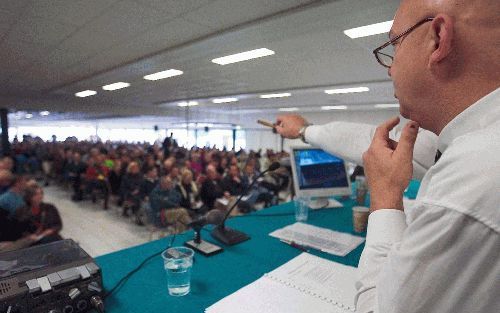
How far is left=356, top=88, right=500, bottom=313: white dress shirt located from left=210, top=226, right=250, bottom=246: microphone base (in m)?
0.87

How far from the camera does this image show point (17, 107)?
30.7ft

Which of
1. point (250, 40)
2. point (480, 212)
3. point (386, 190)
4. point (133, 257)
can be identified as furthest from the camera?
point (250, 40)

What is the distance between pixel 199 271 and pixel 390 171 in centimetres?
75

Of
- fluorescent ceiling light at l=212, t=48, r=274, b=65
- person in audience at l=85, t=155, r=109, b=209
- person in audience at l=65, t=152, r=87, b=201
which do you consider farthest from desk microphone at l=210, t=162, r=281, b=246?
person in audience at l=65, t=152, r=87, b=201

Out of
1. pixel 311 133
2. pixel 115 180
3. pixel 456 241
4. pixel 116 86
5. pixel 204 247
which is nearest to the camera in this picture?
pixel 456 241

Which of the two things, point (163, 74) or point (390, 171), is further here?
point (163, 74)

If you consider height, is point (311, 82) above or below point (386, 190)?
above

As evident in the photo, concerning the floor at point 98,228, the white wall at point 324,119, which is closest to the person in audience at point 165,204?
the floor at point 98,228

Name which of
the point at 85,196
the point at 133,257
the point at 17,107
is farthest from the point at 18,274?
the point at 17,107

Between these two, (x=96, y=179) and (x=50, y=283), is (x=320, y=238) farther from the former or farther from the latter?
(x=96, y=179)

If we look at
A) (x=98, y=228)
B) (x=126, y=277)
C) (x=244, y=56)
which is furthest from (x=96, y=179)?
(x=126, y=277)

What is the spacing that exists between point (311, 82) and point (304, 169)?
4537mm

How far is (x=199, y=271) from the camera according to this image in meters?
0.96

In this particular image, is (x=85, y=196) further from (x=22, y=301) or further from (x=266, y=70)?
(x=22, y=301)
